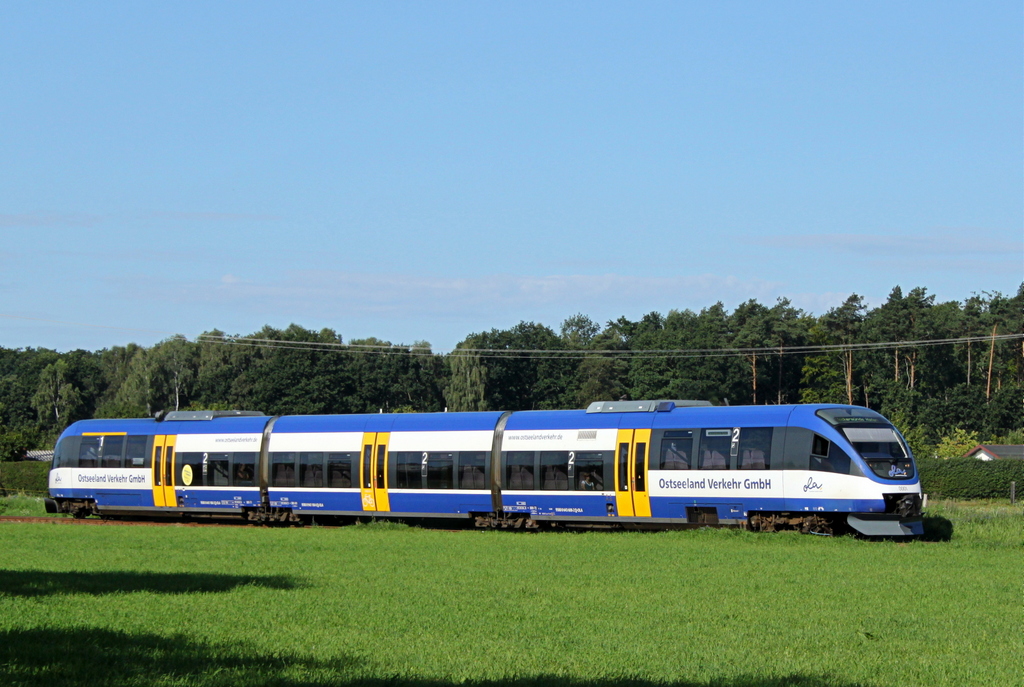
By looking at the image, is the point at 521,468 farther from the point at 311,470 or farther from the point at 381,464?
the point at 311,470

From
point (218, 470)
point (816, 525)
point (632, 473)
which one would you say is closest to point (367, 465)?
point (218, 470)

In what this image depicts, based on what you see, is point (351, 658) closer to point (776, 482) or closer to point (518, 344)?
point (776, 482)

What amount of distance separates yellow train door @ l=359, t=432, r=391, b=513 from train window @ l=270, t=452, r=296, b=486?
2866mm

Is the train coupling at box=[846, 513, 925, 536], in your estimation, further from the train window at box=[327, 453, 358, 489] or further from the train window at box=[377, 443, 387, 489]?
the train window at box=[327, 453, 358, 489]

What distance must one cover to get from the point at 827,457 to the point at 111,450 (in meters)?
27.1

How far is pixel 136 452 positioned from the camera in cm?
4284

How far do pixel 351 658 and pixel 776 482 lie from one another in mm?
18502

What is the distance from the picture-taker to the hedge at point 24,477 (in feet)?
233

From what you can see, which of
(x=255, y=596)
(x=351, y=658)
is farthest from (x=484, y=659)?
(x=255, y=596)

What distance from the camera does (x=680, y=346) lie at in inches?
4724

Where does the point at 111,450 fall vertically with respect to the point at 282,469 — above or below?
above
